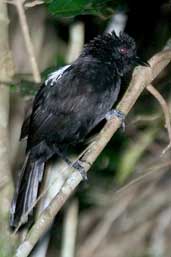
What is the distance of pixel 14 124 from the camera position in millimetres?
4898

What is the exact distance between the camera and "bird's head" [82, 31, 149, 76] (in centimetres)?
401

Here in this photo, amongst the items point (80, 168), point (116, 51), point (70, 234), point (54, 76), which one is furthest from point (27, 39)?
point (70, 234)

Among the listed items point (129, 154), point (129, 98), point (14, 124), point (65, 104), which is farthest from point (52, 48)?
point (129, 98)

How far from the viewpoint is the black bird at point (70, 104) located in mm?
3844

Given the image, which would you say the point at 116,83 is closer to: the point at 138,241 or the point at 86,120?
the point at 86,120

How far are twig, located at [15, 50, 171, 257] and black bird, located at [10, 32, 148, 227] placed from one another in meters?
0.16

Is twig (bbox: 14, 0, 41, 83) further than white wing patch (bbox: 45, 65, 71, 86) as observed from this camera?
No

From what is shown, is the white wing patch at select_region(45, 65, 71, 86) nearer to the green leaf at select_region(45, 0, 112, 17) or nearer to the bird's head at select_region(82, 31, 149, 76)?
the bird's head at select_region(82, 31, 149, 76)

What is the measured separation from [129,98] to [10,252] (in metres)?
1.01

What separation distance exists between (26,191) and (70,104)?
54 cm

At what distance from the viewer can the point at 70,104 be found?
386 centimetres

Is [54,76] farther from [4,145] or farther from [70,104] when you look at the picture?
[4,145]

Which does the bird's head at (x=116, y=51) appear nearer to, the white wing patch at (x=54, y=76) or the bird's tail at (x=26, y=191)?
the white wing patch at (x=54, y=76)

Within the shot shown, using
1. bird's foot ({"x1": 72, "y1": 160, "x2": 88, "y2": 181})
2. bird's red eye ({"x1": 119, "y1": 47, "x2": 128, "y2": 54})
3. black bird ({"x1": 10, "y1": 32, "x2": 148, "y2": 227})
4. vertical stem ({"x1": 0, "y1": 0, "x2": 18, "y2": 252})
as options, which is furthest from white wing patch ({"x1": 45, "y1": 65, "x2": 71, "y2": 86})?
bird's foot ({"x1": 72, "y1": 160, "x2": 88, "y2": 181})
